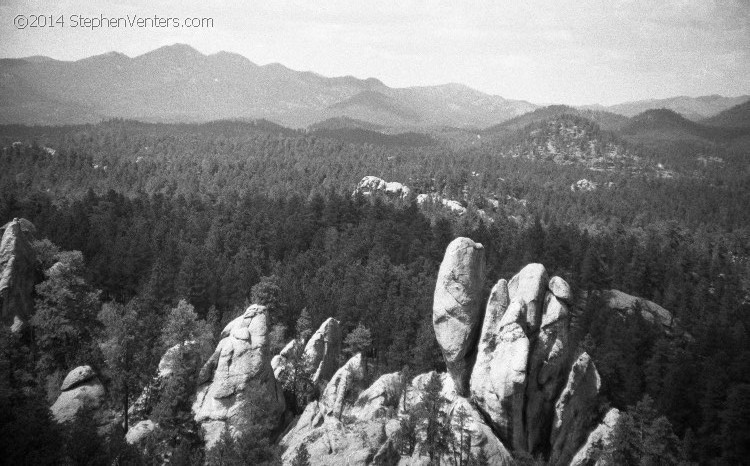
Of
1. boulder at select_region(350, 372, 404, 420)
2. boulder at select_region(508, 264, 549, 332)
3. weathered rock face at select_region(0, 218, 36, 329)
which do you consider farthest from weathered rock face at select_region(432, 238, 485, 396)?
weathered rock face at select_region(0, 218, 36, 329)

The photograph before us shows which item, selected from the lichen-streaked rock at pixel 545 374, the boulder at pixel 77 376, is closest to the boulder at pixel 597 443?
the lichen-streaked rock at pixel 545 374

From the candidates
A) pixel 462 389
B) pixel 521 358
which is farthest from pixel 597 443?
pixel 462 389

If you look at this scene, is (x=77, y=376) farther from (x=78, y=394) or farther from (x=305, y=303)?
(x=305, y=303)

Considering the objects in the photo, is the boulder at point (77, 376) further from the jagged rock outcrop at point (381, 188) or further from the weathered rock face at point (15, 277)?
the jagged rock outcrop at point (381, 188)

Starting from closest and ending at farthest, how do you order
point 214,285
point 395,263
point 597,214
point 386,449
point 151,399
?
point 386,449 → point 151,399 → point 214,285 → point 395,263 → point 597,214

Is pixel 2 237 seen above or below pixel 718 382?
above

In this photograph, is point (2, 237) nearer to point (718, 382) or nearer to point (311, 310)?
point (311, 310)

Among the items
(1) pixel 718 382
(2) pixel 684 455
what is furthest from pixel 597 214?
(2) pixel 684 455
